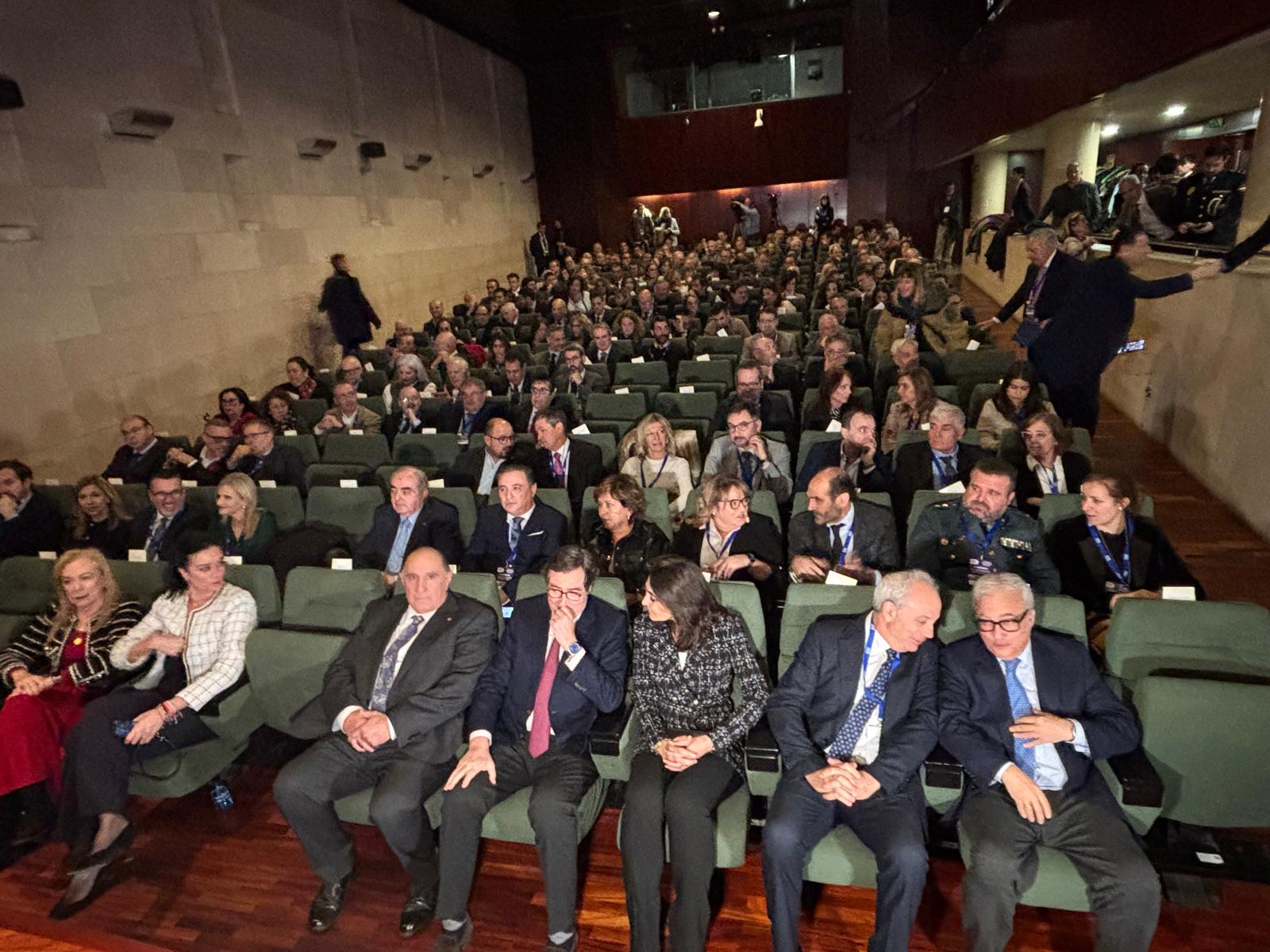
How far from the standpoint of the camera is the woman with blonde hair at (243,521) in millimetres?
3398

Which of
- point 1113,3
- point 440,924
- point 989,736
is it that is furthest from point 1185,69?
point 440,924

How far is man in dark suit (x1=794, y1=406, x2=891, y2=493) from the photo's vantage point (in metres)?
3.44

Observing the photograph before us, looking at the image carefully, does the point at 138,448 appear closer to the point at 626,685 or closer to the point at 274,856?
the point at 274,856

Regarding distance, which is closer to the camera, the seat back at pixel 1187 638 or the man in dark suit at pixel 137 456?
the seat back at pixel 1187 638

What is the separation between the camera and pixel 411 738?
2287 mm

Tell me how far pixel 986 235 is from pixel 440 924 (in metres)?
13.0

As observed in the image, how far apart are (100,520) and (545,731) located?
3073 mm

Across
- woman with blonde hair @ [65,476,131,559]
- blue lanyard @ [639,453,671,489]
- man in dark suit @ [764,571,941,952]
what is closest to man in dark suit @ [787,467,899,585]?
man in dark suit @ [764,571,941,952]

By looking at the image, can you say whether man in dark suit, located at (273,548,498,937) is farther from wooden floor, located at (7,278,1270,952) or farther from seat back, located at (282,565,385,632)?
seat back, located at (282,565,385,632)

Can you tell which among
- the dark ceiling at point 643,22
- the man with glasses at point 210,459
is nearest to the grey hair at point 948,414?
the man with glasses at point 210,459

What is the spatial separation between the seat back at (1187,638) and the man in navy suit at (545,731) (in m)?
1.57

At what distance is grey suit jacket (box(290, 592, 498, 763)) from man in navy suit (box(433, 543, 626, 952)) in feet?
0.22

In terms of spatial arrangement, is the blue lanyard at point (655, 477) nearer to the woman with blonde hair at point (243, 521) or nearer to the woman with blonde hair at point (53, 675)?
the woman with blonde hair at point (243, 521)

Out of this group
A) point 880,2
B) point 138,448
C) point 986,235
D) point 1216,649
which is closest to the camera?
point 1216,649
